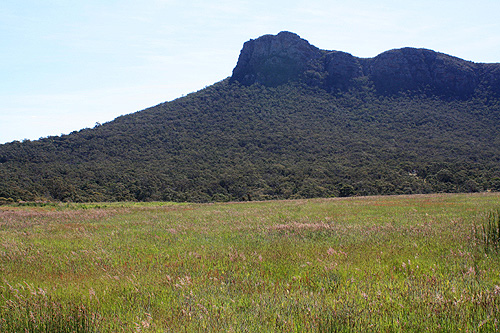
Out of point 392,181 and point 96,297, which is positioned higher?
point 96,297

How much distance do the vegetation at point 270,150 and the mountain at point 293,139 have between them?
0.25 m

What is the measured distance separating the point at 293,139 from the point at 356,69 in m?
49.5

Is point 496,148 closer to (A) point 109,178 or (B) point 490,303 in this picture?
(A) point 109,178

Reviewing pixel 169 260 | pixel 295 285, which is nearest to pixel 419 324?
pixel 295 285

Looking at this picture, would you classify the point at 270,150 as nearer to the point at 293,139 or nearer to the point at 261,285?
the point at 293,139

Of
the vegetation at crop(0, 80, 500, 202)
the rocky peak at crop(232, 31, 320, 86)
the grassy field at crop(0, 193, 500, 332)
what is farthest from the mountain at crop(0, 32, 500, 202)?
the grassy field at crop(0, 193, 500, 332)

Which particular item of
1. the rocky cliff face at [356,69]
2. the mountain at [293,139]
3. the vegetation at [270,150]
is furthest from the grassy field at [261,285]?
the rocky cliff face at [356,69]

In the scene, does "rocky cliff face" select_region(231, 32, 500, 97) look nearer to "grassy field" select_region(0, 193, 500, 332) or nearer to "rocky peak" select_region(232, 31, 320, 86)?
"rocky peak" select_region(232, 31, 320, 86)

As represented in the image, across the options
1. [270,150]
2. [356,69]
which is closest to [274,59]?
[356,69]

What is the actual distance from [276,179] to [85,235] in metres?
45.6

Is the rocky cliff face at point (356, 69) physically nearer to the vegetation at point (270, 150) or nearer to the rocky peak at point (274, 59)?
the rocky peak at point (274, 59)

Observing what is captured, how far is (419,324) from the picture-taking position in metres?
3.18

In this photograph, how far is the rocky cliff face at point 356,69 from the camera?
3804 inches

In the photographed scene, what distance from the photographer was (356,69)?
10794 centimetres
